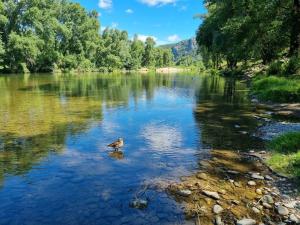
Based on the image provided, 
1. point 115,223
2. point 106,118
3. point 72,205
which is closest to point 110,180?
point 72,205

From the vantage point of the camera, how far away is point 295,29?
35.7 metres

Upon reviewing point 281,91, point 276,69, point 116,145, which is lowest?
point 116,145

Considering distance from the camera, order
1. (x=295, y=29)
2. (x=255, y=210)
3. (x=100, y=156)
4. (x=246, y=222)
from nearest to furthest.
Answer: (x=246, y=222) < (x=255, y=210) < (x=100, y=156) < (x=295, y=29)

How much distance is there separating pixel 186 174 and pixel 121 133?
21.6 ft

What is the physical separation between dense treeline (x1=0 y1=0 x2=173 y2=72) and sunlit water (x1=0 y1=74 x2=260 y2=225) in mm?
79444

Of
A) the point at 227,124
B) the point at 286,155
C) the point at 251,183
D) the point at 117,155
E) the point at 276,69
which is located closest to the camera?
the point at 251,183

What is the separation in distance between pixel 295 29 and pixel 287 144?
2725 cm

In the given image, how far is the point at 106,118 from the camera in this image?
2080 cm

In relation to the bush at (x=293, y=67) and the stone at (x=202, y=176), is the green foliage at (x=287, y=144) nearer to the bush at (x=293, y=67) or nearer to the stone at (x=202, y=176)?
the stone at (x=202, y=176)

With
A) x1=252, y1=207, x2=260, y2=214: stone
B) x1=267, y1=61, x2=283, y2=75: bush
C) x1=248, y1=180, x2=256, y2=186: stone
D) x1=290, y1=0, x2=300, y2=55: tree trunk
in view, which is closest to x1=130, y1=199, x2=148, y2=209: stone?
x1=252, y1=207, x2=260, y2=214: stone

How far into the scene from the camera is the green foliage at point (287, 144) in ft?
40.8

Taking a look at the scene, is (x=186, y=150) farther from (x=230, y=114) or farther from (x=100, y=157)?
(x=230, y=114)

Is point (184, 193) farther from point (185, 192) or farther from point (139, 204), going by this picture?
point (139, 204)

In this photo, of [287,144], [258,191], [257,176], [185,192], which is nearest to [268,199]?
[258,191]
